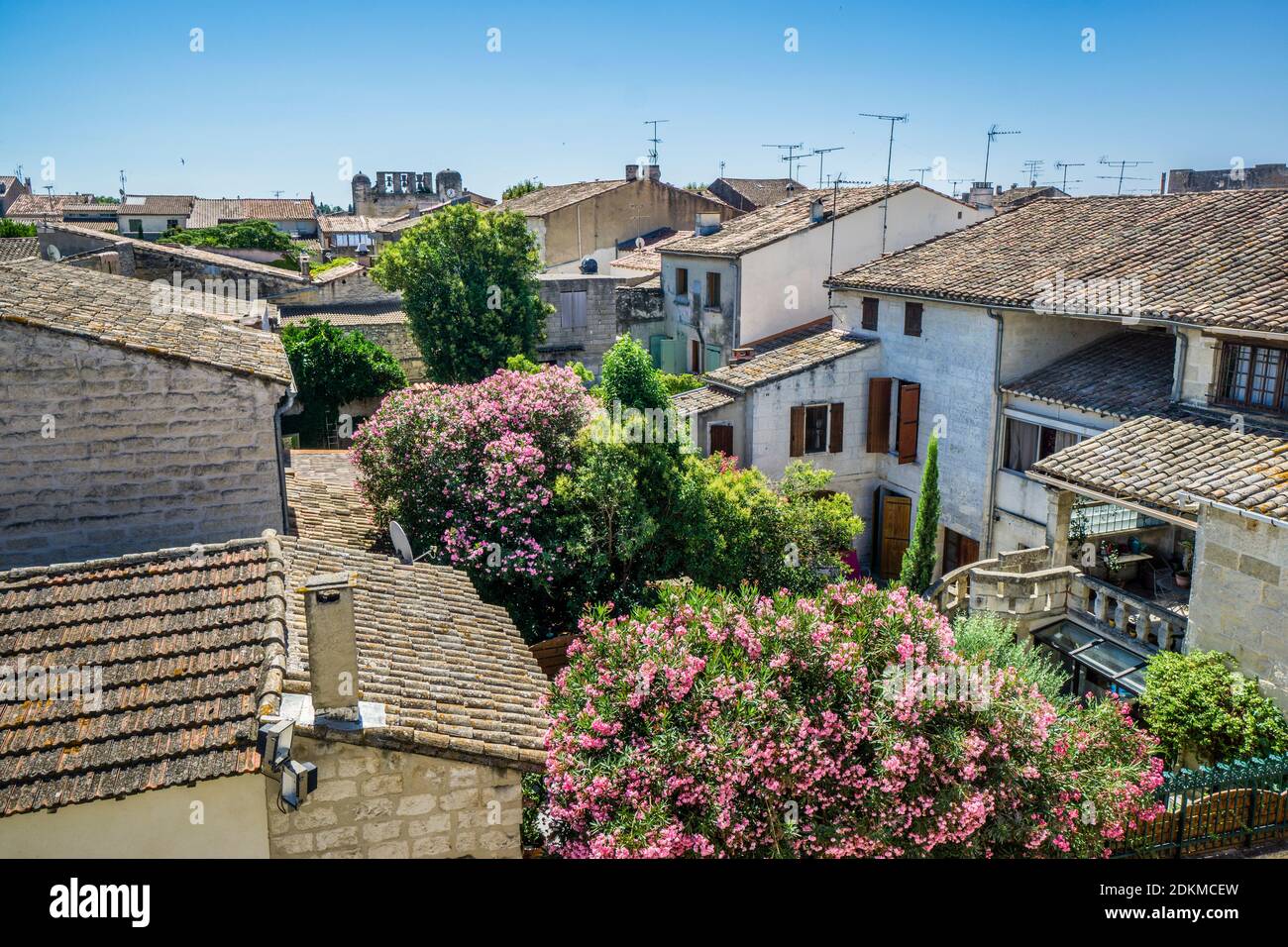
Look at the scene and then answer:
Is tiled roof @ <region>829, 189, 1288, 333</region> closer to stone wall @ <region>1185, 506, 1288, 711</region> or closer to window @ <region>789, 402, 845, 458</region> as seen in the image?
window @ <region>789, 402, 845, 458</region>

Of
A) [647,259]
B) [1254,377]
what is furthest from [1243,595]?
[647,259]

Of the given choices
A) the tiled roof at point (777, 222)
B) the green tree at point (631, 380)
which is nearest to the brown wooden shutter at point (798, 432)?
the tiled roof at point (777, 222)

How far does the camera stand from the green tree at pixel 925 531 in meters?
20.7

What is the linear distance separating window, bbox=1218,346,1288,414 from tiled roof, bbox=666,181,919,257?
14932 mm

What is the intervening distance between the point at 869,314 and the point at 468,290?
40.8ft

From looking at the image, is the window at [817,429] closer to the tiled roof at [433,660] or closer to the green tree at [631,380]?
the green tree at [631,380]

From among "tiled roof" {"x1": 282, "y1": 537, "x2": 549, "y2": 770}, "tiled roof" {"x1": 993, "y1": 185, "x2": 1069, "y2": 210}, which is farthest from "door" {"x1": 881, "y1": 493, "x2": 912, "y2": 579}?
"tiled roof" {"x1": 993, "y1": 185, "x2": 1069, "y2": 210}

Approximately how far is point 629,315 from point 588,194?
969 centimetres

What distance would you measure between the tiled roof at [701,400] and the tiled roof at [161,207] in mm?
72010

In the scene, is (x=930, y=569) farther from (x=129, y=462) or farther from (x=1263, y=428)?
(x=129, y=462)

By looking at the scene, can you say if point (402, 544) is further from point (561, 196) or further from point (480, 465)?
point (561, 196)

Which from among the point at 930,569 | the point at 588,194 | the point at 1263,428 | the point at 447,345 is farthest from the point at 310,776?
the point at 588,194

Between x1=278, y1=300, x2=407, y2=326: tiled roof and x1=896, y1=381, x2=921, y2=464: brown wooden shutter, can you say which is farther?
x1=278, y1=300, x2=407, y2=326: tiled roof

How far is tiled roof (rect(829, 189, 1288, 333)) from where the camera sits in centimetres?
1554
